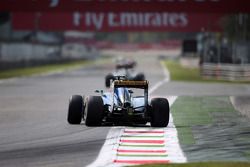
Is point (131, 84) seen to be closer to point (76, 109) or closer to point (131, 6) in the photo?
Answer: point (76, 109)

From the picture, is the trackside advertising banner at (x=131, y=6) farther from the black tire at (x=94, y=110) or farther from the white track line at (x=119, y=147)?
the white track line at (x=119, y=147)

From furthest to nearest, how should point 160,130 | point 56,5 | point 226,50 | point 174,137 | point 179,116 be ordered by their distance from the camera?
point 226,50 < point 56,5 < point 179,116 < point 160,130 < point 174,137

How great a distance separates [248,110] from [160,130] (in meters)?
5.77

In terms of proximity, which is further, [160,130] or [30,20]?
[30,20]

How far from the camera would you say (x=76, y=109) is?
15898 millimetres

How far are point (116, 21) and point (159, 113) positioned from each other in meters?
58.1

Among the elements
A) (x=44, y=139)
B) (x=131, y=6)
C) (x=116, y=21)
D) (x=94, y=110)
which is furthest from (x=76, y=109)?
(x=116, y=21)

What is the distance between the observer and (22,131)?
14.9 meters

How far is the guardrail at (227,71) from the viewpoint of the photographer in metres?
43.5

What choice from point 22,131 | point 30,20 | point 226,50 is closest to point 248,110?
point 22,131

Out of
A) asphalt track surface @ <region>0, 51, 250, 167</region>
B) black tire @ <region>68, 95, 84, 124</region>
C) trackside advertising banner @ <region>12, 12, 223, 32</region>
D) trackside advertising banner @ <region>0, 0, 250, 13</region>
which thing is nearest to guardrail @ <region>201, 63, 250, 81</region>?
trackside advertising banner @ <region>0, 0, 250, 13</region>

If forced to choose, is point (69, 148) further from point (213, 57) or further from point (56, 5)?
point (213, 57)

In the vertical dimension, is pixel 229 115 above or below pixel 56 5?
below

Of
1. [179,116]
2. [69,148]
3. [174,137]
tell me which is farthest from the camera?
[179,116]
